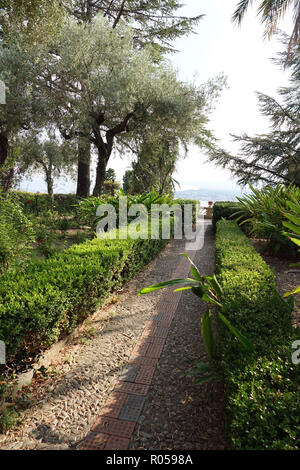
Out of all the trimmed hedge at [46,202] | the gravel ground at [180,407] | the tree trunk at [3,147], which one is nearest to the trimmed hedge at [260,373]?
the gravel ground at [180,407]

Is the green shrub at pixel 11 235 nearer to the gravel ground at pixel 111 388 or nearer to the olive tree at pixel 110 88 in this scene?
the gravel ground at pixel 111 388

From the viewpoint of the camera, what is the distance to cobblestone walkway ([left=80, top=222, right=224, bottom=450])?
5.67 ft

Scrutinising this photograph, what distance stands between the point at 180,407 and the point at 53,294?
1.40 m

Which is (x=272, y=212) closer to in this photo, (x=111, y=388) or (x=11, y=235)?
(x=111, y=388)

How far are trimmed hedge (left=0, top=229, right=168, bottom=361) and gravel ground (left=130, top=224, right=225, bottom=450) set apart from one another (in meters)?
1.04

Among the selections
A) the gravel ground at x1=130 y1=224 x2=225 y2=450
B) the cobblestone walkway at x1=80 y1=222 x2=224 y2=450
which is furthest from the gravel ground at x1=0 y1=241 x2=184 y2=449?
the gravel ground at x1=130 y1=224 x2=225 y2=450

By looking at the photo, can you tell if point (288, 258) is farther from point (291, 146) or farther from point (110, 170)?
point (110, 170)

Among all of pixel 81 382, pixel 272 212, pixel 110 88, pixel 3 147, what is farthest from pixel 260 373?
pixel 3 147

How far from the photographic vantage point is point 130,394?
7.02 ft

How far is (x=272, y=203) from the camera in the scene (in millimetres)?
5109

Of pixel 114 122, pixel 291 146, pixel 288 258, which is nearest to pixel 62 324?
pixel 288 258

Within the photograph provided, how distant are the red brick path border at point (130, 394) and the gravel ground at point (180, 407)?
0.21ft

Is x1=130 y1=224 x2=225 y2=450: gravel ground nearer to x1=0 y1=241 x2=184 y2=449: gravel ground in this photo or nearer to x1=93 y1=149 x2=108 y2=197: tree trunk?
x1=0 y1=241 x2=184 y2=449: gravel ground

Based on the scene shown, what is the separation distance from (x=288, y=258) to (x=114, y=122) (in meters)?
9.47
